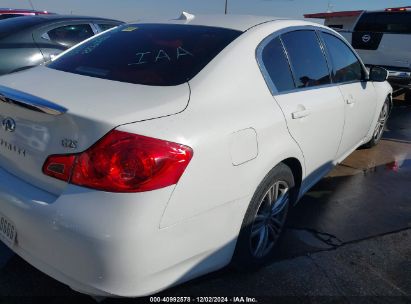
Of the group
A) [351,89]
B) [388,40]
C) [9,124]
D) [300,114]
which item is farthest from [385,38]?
[9,124]

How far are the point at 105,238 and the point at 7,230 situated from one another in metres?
0.70

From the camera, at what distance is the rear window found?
2293 mm

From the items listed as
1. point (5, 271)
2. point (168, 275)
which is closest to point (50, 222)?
point (168, 275)

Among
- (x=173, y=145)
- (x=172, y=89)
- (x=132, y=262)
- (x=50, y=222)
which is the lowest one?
(x=132, y=262)

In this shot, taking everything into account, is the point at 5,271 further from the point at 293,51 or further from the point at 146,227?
the point at 293,51

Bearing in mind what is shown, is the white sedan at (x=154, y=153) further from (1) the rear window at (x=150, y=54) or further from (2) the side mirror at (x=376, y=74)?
(2) the side mirror at (x=376, y=74)

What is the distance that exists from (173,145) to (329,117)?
1.79m

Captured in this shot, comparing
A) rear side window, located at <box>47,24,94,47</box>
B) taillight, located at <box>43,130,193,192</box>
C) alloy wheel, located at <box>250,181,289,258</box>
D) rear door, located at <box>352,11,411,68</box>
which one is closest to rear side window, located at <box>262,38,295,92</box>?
alloy wheel, located at <box>250,181,289,258</box>

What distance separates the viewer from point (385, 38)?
8516 mm

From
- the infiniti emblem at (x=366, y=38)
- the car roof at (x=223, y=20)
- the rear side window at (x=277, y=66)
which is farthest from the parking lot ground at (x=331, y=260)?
the infiniti emblem at (x=366, y=38)

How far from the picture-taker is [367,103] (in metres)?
4.23

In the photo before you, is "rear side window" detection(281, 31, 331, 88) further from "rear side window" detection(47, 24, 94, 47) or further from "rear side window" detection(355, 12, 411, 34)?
"rear side window" detection(355, 12, 411, 34)

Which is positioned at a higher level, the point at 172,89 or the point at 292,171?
the point at 172,89

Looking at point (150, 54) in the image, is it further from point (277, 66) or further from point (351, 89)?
point (351, 89)
